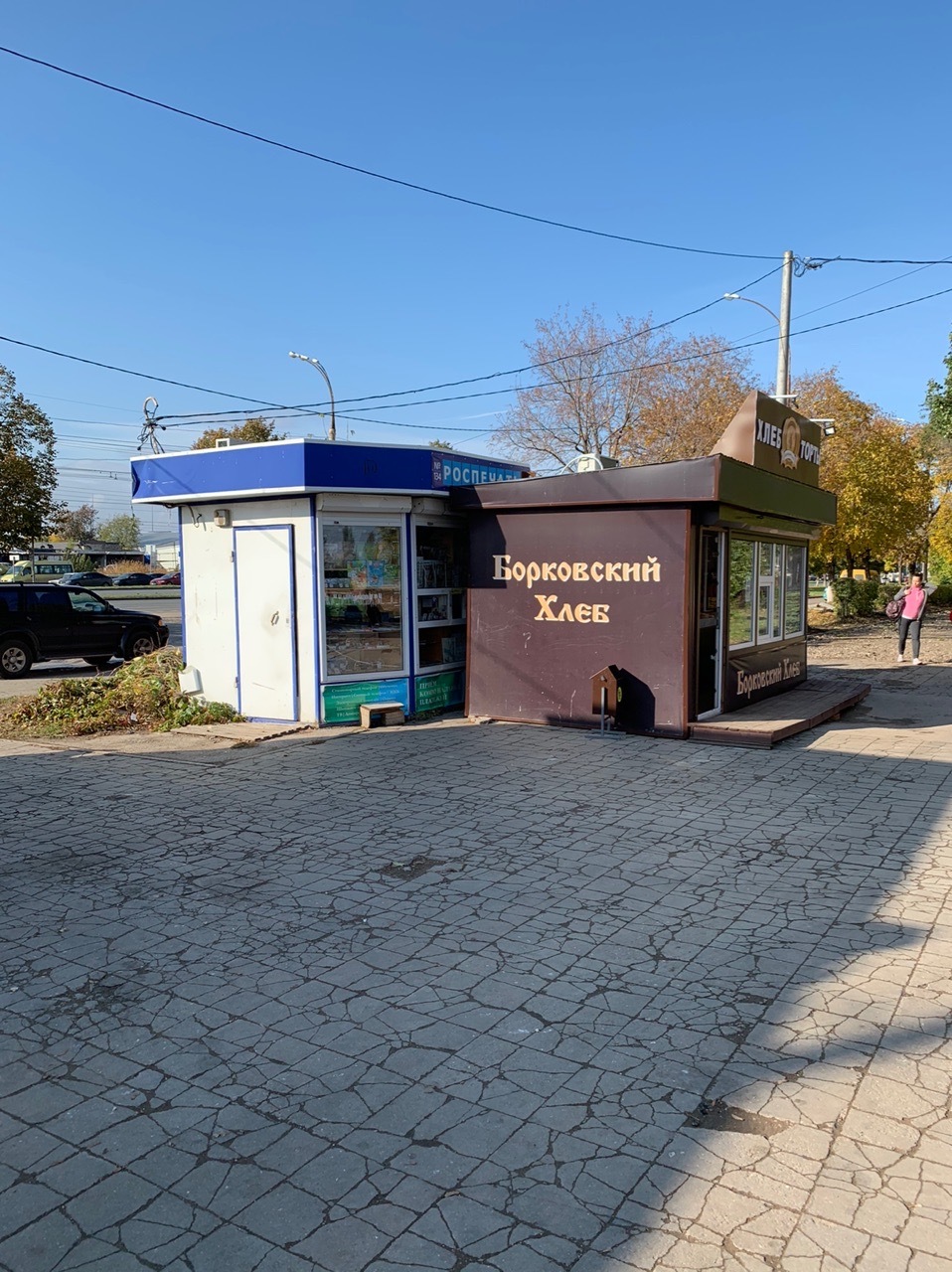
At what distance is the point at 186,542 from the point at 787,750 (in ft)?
25.4

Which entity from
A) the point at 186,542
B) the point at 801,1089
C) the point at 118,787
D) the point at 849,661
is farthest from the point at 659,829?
the point at 849,661

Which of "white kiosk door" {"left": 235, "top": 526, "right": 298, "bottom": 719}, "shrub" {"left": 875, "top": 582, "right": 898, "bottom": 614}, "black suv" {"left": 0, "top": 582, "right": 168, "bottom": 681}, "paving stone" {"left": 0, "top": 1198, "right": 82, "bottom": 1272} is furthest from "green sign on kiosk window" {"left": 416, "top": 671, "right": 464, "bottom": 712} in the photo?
"shrub" {"left": 875, "top": 582, "right": 898, "bottom": 614}

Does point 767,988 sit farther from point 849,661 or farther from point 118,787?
point 849,661

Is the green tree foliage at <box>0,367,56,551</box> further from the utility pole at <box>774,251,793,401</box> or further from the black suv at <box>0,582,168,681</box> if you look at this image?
the utility pole at <box>774,251,793,401</box>

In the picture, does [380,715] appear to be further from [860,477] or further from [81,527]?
[81,527]

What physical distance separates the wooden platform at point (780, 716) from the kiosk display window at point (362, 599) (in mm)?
3805

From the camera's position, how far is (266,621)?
10820 mm

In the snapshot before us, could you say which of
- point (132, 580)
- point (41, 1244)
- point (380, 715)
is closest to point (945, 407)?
point (380, 715)

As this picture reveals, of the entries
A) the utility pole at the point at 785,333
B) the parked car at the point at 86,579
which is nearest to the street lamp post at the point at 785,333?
the utility pole at the point at 785,333

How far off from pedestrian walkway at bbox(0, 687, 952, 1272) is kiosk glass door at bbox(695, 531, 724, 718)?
9.60 ft

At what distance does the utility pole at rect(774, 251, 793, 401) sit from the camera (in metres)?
19.6

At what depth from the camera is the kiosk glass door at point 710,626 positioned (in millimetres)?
10055

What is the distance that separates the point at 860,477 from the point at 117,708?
21.9 meters

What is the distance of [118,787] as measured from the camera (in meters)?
8.26
